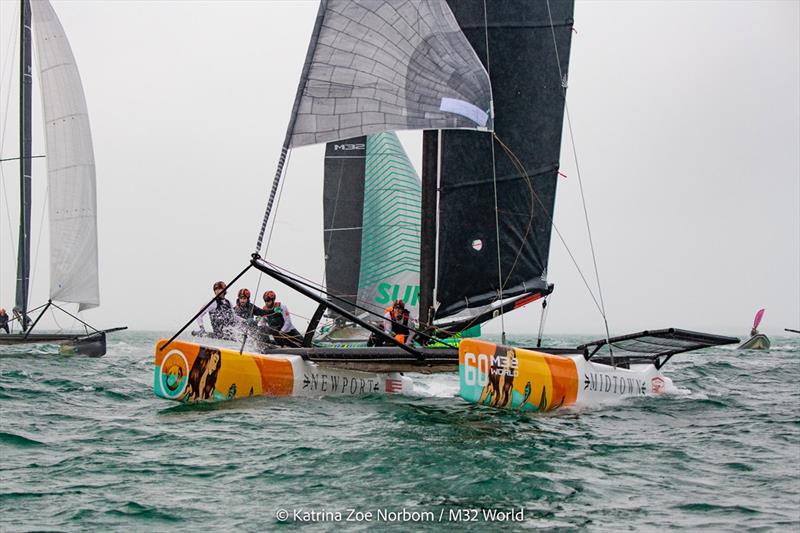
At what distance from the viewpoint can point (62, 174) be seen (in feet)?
83.1

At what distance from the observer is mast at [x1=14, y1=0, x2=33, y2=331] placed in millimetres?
25734

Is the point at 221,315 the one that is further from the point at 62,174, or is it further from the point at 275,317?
the point at 62,174

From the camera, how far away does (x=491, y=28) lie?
1311 cm

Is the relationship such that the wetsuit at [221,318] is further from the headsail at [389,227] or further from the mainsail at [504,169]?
the headsail at [389,227]

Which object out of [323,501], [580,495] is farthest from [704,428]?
[323,501]

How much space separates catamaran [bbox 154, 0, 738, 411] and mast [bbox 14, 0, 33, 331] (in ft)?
54.7

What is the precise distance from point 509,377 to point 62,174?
1947 cm

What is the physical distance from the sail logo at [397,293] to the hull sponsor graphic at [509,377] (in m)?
9.65

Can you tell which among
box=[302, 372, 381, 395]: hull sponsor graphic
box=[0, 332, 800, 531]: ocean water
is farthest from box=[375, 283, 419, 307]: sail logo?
box=[0, 332, 800, 531]: ocean water

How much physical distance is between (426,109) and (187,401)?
15.0ft

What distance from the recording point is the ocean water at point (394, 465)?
589 centimetres

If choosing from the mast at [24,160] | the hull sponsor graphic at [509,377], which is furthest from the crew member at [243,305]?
the mast at [24,160]

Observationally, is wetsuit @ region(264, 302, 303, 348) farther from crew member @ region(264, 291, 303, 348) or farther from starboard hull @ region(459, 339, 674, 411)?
starboard hull @ region(459, 339, 674, 411)

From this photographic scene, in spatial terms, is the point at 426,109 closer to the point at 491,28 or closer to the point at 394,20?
the point at 394,20
